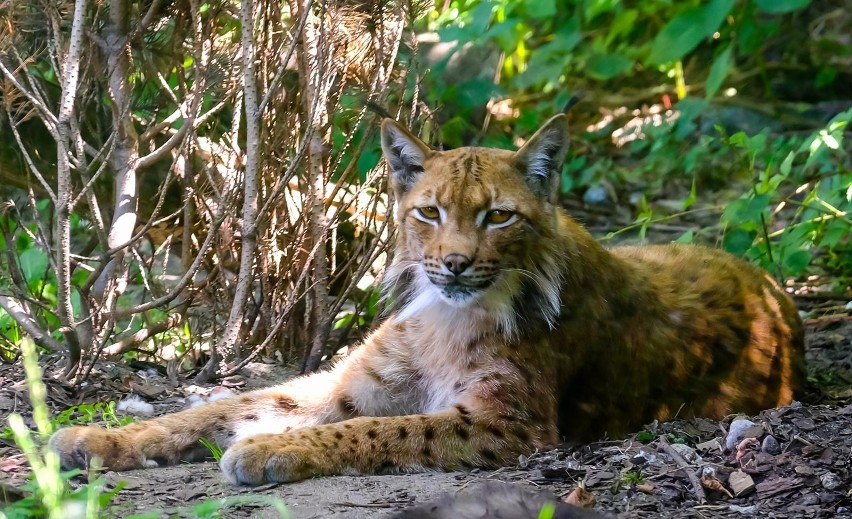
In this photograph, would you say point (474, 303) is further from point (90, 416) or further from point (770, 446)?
point (90, 416)

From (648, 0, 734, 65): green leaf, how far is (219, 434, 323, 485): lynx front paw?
459 cm

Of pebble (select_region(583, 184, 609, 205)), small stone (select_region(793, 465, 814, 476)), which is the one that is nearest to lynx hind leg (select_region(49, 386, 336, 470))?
small stone (select_region(793, 465, 814, 476))

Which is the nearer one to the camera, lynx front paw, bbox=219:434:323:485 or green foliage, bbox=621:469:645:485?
green foliage, bbox=621:469:645:485

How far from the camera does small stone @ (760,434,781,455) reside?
13.3 feet

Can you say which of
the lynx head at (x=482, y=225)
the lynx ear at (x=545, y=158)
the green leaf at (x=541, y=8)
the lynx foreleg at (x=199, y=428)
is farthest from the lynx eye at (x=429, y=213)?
the green leaf at (x=541, y=8)

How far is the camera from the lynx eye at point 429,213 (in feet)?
15.3

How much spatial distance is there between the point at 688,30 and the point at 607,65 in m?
2.00

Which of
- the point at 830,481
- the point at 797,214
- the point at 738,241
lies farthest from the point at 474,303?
the point at 797,214

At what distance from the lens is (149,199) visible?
621cm

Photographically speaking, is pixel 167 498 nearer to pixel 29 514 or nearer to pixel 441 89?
pixel 29 514

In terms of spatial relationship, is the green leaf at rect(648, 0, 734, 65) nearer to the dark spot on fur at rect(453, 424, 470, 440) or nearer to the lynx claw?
the dark spot on fur at rect(453, 424, 470, 440)

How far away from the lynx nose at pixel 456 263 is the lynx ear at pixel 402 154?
0.62 meters

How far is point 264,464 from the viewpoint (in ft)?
13.1

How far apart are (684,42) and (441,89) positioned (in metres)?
2.46
